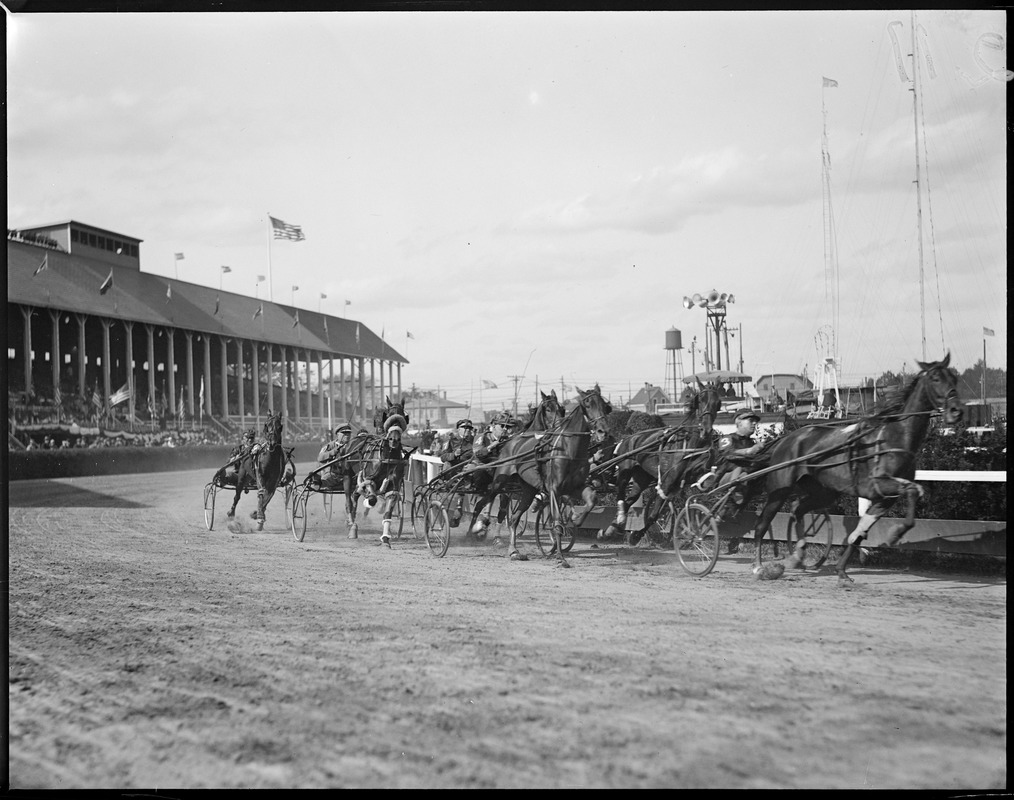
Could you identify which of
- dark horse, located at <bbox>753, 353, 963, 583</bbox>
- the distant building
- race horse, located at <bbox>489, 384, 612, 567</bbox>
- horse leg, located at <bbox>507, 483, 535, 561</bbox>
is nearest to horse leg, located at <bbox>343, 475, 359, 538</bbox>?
horse leg, located at <bbox>507, 483, 535, 561</bbox>

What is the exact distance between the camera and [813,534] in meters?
9.09

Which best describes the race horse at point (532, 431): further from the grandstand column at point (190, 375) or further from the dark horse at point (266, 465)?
the grandstand column at point (190, 375)

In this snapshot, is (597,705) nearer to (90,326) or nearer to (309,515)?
(309,515)

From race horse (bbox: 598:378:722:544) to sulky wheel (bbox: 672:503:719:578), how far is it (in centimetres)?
93

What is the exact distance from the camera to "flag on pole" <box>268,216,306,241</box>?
8.78 metres

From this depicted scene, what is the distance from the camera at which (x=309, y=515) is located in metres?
18.1

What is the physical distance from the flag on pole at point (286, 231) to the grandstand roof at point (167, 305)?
999 centimetres

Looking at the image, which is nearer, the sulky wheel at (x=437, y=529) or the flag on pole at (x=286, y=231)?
the flag on pole at (x=286, y=231)

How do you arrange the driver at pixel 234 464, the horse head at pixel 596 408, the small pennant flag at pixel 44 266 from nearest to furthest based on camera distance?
the horse head at pixel 596 408
the driver at pixel 234 464
the small pennant flag at pixel 44 266

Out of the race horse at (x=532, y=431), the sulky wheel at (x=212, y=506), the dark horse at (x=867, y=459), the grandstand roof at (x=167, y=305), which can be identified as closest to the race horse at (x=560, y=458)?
the race horse at (x=532, y=431)

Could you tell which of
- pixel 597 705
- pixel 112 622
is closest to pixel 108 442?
pixel 112 622

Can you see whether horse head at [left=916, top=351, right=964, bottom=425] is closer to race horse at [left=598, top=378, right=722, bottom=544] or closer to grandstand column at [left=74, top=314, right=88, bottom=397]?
race horse at [left=598, top=378, right=722, bottom=544]

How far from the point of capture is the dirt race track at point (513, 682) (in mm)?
4254

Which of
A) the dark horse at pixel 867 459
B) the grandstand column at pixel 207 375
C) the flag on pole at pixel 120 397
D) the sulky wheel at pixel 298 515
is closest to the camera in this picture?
the dark horse at pixel 867 459
